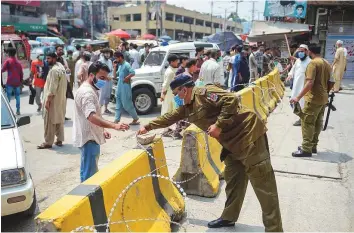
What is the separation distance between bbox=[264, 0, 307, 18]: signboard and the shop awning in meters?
0.70

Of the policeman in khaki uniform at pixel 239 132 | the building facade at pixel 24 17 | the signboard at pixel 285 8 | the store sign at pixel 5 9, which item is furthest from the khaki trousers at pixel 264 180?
the store sign at pixel 5 9

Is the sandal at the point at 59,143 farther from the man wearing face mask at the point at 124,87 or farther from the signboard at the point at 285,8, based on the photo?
the signboard at the point at 285,8

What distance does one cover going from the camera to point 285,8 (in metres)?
19.1

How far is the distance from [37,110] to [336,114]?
8736 millimetres

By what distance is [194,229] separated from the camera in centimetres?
381

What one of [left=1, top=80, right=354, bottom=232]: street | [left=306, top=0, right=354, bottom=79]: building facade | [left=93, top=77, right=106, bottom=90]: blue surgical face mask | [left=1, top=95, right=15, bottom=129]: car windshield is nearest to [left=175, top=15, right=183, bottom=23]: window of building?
[left=306, top=0, right=354, bottom=79]: building facade

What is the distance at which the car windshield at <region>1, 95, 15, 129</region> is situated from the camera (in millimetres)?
4602

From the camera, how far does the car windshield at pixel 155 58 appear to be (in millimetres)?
10648

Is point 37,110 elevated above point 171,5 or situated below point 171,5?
→ below

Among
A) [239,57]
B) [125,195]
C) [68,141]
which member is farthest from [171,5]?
[125,195]

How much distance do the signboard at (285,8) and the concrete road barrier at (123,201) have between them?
16.5 metres

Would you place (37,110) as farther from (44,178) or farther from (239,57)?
(239,57)

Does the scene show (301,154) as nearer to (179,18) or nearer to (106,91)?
(106,91)

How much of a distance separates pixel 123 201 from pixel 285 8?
18579 mm
